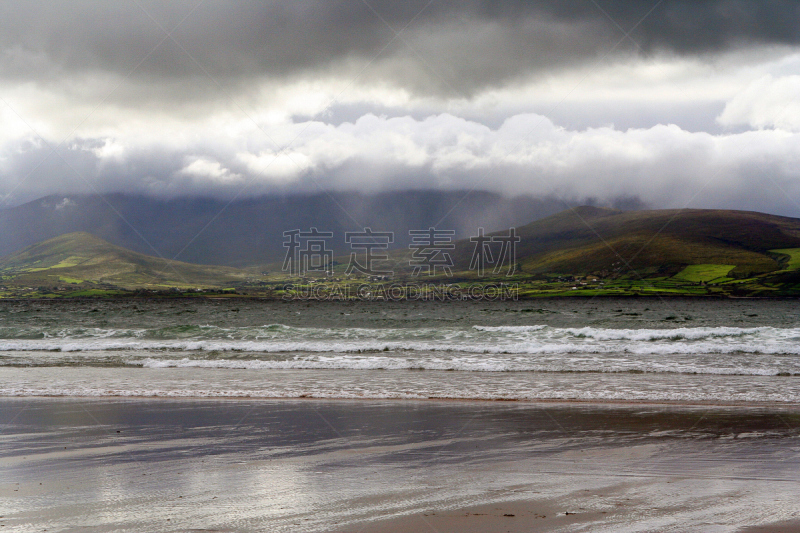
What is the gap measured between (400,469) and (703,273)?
147517mm

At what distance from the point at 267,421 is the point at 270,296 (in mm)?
103515

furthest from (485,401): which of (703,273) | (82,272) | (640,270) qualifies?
(82,272)

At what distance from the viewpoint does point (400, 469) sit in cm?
737

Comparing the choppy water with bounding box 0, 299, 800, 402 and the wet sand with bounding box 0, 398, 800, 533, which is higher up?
the wet sand with bounding box 0, 398, 800, 533

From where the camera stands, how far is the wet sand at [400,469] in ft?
17.8

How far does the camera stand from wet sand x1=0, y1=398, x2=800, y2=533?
17.8ft

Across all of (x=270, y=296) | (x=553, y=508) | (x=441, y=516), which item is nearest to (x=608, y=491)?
(x=553, y=508)

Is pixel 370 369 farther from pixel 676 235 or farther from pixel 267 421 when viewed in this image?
pixel 676 235

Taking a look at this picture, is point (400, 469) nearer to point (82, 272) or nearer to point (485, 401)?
point (485, 401)

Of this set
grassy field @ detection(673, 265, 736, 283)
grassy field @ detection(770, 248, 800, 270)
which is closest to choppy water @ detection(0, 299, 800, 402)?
grassy field @ detection(673, 265, 736, 283)

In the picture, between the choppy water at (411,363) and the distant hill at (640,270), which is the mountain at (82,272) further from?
the choppy water at (411,363)

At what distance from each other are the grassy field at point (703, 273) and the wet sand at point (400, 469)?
12926 centimetres

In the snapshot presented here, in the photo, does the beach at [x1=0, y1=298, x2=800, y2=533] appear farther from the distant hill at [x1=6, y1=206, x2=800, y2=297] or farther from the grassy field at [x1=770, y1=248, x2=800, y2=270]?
the grassy field at [x1=770, y1=248, x2=800, y2=270]

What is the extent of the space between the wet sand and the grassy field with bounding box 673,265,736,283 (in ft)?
424
